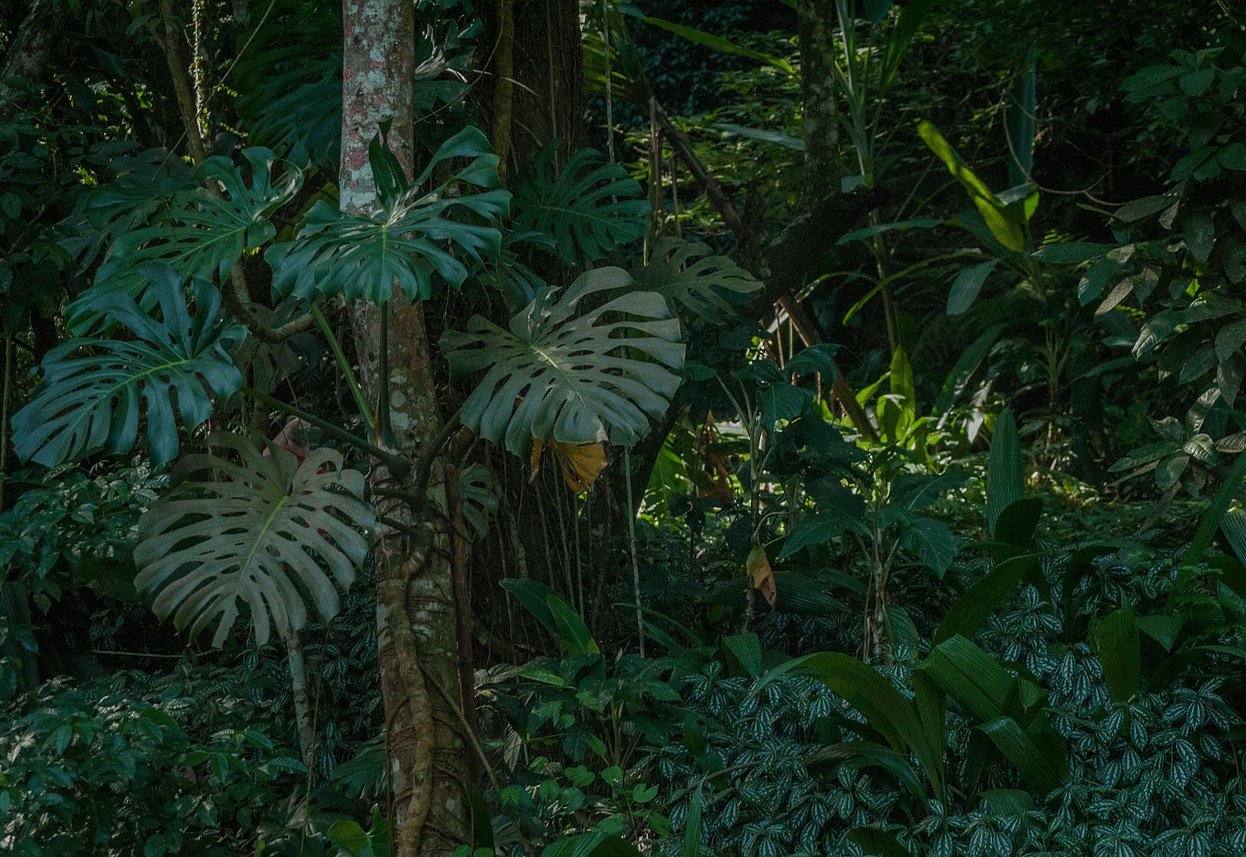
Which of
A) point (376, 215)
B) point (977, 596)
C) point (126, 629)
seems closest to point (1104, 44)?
point (977, 596)

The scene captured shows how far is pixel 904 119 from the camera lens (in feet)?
19.6

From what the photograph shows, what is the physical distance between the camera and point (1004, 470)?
2900 mm

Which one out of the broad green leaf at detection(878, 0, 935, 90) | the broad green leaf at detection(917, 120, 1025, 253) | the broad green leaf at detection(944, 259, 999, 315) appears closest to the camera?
the broad green leaf at detection(878, 0, 935, 90)

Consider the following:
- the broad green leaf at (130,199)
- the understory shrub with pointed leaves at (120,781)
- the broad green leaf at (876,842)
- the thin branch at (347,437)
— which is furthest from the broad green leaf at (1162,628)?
the broad green leaf at (130,199)

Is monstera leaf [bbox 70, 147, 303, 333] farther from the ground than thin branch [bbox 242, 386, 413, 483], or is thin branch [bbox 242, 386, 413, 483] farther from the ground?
monstera leaf [bbox 70, 147, 303, 333]

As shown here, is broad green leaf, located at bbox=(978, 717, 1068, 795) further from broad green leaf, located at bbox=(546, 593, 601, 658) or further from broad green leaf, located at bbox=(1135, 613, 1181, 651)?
broad green leaf, located at bbox=(546, 593, 601, 658)

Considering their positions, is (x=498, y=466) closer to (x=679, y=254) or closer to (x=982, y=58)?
(x=679, y=254)

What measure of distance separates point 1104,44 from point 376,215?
4.21 meters

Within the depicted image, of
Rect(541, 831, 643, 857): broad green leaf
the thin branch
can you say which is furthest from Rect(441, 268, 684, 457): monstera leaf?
Rect(541, 831, 643, 857): broad green leaf

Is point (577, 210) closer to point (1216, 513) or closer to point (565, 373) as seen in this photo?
point (565, 373)

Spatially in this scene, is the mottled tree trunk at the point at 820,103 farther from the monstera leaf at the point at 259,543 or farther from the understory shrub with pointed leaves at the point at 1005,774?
the monstera leaf at the point at 259,543

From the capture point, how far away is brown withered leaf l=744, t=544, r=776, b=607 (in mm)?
2641

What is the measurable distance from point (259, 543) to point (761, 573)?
1227 mm

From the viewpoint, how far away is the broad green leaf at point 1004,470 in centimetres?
288
